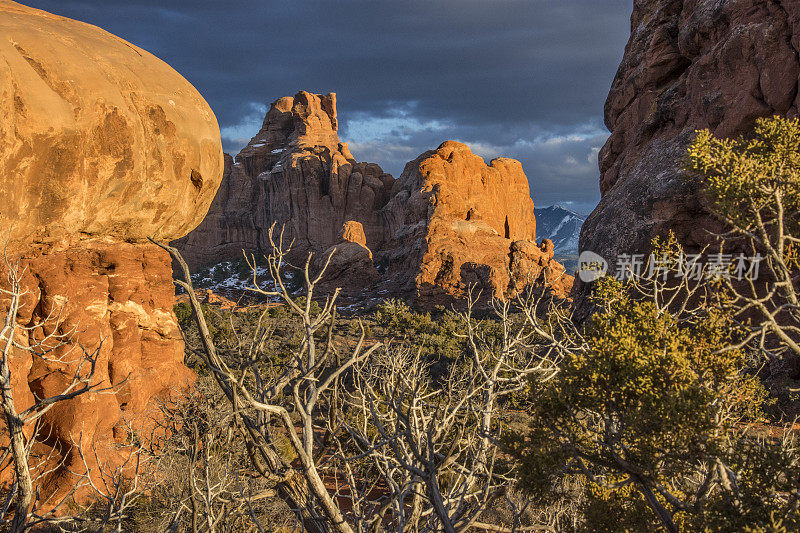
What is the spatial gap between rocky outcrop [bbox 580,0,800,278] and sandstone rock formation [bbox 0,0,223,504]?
1534 centimetres

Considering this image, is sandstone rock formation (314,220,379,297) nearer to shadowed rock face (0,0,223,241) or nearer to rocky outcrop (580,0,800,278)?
rocky outcrop (580,0,800,278)

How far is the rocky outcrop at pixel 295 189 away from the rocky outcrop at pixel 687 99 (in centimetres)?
5468

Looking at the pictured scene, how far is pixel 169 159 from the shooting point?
12.6 meters

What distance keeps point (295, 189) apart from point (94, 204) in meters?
69.6

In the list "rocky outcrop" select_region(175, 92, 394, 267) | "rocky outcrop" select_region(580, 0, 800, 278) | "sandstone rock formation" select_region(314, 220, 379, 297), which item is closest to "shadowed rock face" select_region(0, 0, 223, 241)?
"rocky outcrop" select_region(580, 0, 800, 278)

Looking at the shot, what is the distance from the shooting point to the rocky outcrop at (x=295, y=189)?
77375 millimetres

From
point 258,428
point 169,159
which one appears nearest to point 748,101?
point 169,159

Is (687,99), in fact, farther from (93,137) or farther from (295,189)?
(295,189)

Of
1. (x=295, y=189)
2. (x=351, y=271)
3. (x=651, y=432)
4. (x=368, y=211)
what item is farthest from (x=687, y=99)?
(x=295, y=189)

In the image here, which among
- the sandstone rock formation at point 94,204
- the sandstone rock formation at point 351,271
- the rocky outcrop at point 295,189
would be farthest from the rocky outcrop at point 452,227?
the sandstone rock formation at point 94,204

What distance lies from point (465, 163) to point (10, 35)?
180ft

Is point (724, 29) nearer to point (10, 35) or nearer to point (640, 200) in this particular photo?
point (640, 200)

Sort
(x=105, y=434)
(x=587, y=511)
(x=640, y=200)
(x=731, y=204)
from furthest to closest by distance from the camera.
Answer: (x=640, y=200) → (x=105, y=434) → (x=731, y=204) → (x=587, y=511)

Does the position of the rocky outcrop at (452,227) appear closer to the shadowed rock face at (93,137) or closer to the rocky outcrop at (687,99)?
the rocky outcrop at (687,99)
